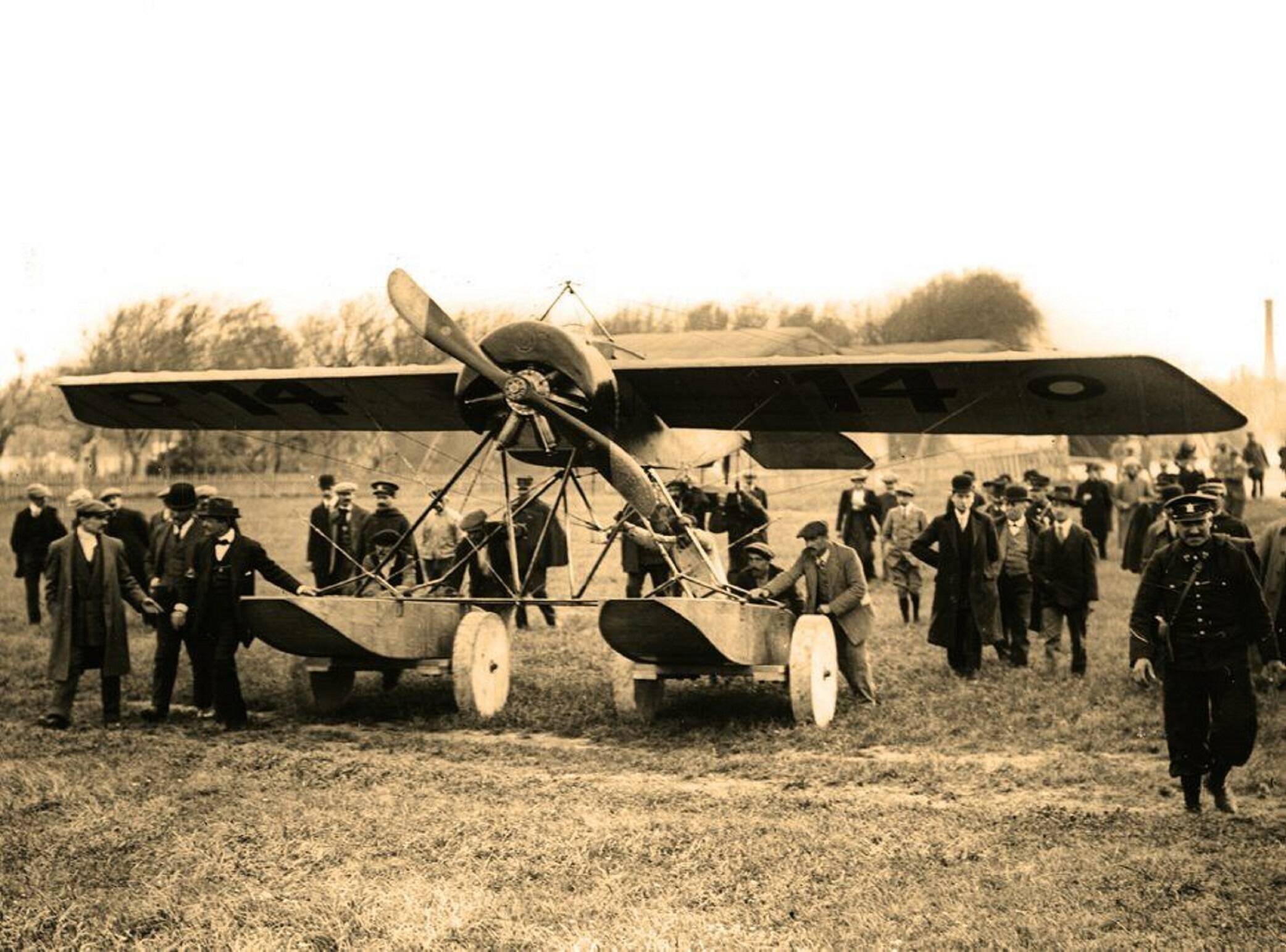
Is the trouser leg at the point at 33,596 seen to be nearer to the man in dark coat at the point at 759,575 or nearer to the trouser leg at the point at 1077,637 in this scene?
the man in dark coat at the point at 759,575

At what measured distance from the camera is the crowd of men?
7535 mm

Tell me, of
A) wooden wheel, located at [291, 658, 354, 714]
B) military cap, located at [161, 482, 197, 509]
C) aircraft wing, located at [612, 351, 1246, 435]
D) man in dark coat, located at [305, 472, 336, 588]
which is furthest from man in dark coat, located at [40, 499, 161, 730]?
aircraft wing, located at [612, 351, 1246, 435]

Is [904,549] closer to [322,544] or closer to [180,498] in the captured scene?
[322,544]

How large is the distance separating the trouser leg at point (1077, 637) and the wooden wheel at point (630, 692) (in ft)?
14.2

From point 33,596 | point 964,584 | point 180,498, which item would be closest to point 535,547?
point 180,498

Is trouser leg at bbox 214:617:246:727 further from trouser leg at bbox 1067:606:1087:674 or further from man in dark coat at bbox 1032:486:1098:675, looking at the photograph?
trouser leg at bbox 1067:606:1087:674

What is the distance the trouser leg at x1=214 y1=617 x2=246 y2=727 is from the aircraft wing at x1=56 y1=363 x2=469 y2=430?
2.37m

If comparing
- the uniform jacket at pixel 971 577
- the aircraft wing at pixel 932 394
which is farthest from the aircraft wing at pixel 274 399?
the uniform jacket at pixel 971 577

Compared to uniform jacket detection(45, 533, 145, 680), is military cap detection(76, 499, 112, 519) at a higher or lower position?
higher

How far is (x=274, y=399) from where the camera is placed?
12.5 meters

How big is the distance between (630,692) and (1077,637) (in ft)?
15.3

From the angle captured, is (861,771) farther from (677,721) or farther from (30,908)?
(30,908)

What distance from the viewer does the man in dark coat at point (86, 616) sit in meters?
10.5

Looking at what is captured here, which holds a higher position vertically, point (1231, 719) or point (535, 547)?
point (535, 547)
